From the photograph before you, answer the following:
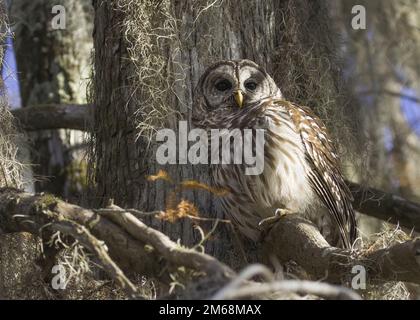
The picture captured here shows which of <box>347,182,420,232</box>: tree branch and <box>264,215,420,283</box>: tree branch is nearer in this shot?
<box>264,215,420,283</box>: tree branch

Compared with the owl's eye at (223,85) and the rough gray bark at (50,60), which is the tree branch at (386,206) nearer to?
the owl's eye at (223,85)

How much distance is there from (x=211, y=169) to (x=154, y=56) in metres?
0.83

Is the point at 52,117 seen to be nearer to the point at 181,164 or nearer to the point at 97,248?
the point at 181,164

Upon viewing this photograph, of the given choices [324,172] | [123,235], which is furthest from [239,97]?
[123,235]

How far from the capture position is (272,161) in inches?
205

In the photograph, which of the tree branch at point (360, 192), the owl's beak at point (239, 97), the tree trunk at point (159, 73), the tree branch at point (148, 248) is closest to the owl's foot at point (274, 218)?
the tree trunk at point (159, 73)

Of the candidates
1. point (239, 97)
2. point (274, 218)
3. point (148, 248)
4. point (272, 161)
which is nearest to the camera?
point (148, 248)

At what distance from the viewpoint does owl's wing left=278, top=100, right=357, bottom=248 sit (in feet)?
17.7

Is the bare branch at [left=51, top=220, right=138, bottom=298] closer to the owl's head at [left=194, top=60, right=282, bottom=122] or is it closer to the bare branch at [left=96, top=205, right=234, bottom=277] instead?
the bare branch at [left=96, top=205, right=234, bottom=277]

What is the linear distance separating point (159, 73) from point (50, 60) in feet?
10.3

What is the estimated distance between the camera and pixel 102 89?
5875 mm

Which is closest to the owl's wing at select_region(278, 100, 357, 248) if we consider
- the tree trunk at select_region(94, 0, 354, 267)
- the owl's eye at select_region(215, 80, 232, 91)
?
the owl's eye at select_region(215, 80, 232, 91)
